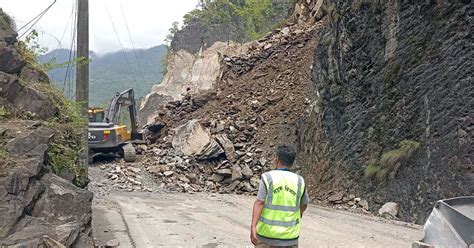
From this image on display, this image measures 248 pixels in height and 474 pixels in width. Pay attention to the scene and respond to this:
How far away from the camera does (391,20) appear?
12727 mm

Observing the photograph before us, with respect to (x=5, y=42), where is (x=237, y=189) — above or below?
below

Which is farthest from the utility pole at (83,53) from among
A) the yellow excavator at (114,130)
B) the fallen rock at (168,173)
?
the fallen rock at (168,173)

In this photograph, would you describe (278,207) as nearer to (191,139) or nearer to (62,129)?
(62,129)

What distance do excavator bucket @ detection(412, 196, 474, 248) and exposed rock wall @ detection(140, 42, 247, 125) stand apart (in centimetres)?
2631

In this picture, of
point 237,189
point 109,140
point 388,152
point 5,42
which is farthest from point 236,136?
point 5,42

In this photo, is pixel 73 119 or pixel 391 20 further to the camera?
pixel 391 20

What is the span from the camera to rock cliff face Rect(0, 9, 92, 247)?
4809 millimetres

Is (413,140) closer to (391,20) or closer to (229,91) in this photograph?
(391,20)

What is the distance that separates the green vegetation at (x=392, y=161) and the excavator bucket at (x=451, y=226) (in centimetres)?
745

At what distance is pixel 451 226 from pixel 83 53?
26.3ft

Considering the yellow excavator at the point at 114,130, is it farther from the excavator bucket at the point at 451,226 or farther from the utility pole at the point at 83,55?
the excavator bucket at the point at 451,226

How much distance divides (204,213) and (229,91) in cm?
1273

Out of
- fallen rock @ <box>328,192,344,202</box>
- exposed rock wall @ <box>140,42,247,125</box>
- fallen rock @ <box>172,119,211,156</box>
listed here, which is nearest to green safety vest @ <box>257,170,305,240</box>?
fallen rock @ <box>328,192,344,202</box>

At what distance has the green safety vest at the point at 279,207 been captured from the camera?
3844 mm
